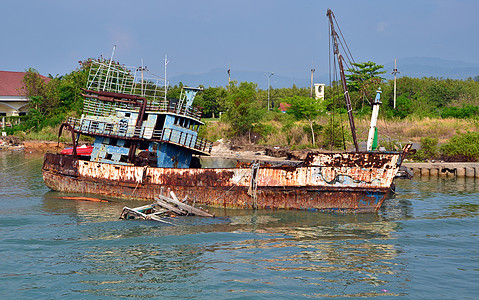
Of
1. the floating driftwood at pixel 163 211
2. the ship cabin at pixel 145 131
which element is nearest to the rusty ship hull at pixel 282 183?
the ship cabin at pixel 145 131

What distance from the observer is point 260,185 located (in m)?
19.4

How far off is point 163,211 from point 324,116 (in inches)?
1433

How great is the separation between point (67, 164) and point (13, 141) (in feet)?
114

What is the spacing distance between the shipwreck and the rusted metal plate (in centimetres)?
4

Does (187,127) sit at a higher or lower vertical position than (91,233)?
higher

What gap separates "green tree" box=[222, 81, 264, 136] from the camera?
49.1 metres

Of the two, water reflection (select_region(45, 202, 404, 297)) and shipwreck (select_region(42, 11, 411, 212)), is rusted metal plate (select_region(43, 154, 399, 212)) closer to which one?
shipwreck (select_region(42, 11, 411, 212))

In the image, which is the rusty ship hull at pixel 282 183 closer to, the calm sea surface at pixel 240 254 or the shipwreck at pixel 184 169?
the shipwreck at pixel 184 169

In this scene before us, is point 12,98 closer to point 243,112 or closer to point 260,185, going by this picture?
point 243,112

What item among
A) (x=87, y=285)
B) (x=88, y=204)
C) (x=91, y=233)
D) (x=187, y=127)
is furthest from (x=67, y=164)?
(x=87, y=285)

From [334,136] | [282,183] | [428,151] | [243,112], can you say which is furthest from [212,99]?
[282,183]

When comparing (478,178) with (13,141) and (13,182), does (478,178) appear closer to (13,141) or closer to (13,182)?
(13,182)

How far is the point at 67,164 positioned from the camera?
2333 cm

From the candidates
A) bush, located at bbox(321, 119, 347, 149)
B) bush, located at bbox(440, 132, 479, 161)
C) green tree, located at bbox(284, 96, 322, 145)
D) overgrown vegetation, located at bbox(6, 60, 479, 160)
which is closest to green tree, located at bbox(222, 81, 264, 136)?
overgrown vegetation, located at bbox(6, 60, 479, 160)
